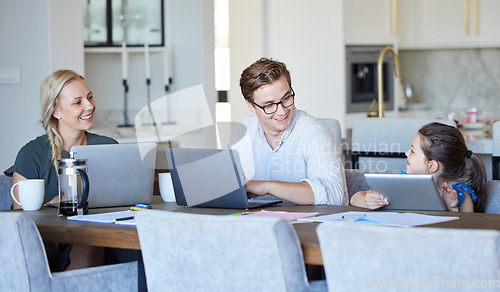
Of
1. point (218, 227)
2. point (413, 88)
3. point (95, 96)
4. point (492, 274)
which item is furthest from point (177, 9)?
point (492, 274)

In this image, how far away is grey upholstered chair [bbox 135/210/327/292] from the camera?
1.32m

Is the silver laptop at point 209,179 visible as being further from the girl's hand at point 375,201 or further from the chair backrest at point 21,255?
the chair backrest at point 21,255

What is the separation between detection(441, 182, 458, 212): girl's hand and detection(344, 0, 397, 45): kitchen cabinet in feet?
10.7

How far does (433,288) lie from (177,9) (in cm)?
395

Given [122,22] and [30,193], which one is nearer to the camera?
[30,193]

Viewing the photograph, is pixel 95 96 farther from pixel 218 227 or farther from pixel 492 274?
pixel 492 274

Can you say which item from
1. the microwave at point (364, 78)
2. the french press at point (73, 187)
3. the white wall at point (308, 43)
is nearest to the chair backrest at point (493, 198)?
the french press at point (73, 187)

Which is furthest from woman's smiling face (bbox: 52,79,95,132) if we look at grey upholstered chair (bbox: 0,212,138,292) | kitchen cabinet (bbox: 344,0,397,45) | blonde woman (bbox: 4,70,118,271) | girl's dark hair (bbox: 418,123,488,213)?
kitchen cabinet (bbox: 344,0,397,45)

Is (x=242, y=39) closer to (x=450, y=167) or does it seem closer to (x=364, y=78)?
(x=364, y=78)

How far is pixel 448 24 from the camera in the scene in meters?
5.78

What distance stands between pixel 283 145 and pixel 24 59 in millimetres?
1757

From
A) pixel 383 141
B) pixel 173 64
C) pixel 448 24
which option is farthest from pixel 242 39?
pixel 383 141

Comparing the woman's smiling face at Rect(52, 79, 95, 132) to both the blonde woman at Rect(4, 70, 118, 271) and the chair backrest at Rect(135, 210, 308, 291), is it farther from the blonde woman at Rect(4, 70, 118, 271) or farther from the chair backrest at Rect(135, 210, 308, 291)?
the chair backrest at Rect(135, 210, 308, 291)

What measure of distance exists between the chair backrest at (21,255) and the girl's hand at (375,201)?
93 cm
